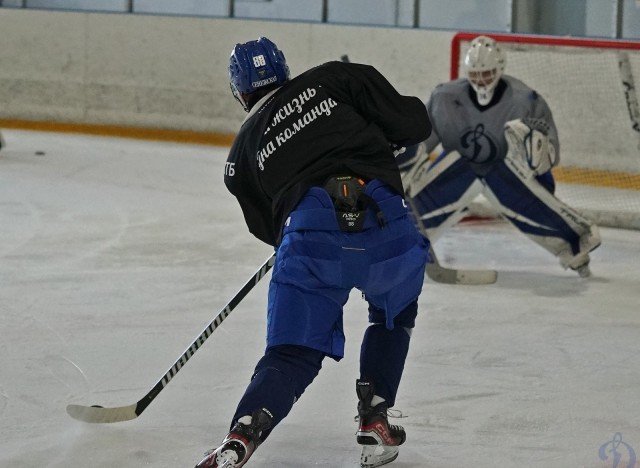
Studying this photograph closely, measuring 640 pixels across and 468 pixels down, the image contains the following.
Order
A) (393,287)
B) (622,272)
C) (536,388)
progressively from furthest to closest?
1. (622,272)
2. (536,388)
3. (393,287)

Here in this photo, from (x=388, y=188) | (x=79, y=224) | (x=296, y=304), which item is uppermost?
(x=388, y=188)

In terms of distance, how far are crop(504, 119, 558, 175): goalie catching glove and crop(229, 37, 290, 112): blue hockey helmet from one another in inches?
83.7

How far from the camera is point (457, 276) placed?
14.9 feet

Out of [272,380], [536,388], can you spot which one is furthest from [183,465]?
[536,388]

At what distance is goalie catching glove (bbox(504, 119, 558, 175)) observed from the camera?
4527 mm

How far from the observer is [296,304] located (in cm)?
238

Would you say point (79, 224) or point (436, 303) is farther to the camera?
point (79, 224)

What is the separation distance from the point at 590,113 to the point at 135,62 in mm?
3756

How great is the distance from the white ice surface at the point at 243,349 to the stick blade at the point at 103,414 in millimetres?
22

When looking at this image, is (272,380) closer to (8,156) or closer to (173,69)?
(8,156)

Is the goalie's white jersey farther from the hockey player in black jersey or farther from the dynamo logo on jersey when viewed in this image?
the hockey player in black jersey

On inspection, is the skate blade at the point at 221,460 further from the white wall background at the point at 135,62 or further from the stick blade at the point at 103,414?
the white wall background at the point at 135,62

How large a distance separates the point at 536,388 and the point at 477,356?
0.34m

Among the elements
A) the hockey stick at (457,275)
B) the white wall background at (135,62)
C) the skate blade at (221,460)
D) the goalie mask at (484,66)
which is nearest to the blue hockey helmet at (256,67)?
the skate blade at (221,460)
